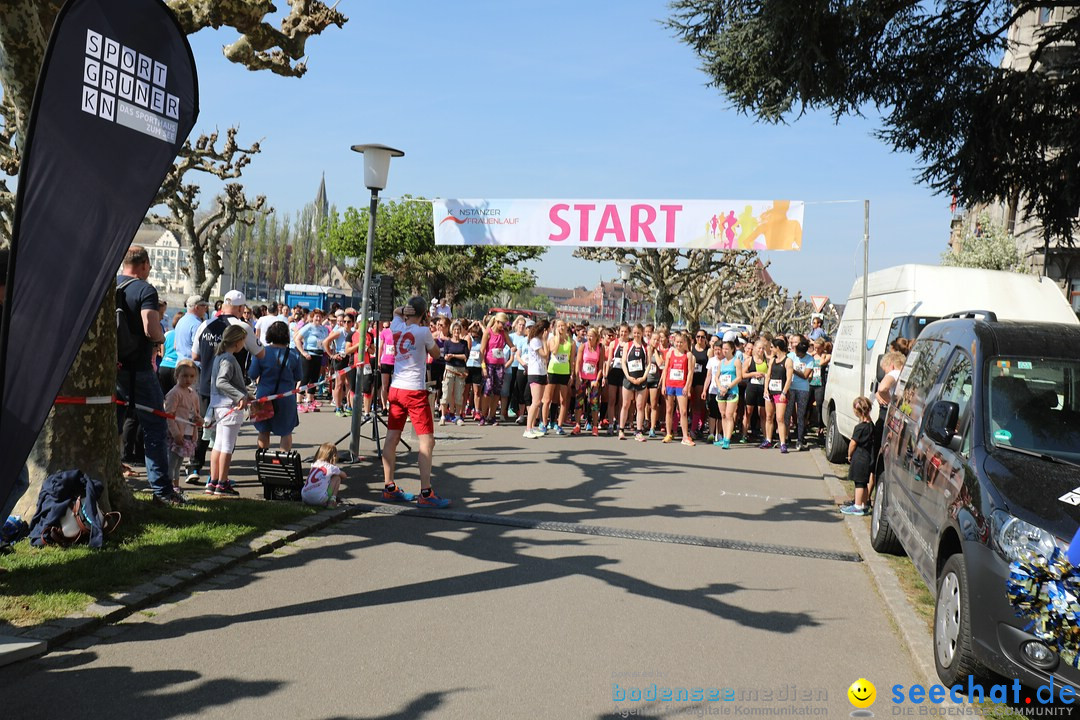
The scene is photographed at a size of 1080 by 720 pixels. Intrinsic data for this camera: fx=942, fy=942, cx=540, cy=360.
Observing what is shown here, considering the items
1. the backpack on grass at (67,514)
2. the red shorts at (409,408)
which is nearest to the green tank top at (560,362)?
the red shorts at (409,408)

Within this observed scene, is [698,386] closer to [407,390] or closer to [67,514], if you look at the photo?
[407,390]

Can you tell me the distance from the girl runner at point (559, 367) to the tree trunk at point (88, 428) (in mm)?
9470

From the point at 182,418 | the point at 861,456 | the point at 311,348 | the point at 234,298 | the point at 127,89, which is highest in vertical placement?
the point at 127,89

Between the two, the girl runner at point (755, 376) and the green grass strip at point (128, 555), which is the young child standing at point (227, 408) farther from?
the girl runner at point (755, 376)

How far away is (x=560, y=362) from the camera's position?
621 inches

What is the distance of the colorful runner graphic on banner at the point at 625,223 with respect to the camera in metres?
16.9

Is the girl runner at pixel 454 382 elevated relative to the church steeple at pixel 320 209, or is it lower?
lower

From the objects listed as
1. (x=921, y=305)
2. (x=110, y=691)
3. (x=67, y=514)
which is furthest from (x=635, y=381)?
(x=110, y=691)

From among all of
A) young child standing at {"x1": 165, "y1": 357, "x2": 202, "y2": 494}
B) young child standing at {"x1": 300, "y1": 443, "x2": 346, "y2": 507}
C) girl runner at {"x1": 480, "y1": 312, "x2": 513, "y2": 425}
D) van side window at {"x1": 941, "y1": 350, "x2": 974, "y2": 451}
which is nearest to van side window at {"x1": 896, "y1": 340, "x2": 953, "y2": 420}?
van side window at {"x1": 941, "y1": 350, "x2": 974, "y2": 451}

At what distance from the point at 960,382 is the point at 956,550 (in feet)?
4.56

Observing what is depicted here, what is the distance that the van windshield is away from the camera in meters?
5.27

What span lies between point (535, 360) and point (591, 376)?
1.39 metres

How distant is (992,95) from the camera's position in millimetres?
12469

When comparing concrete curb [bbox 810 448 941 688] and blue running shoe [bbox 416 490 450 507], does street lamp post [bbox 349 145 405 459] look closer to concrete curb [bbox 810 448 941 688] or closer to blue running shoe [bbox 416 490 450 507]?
blue running shoe [bbox 416 490 450 507]
